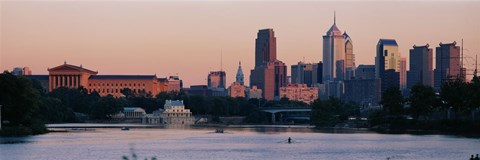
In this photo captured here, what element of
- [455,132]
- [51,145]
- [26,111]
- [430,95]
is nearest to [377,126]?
[430,95]

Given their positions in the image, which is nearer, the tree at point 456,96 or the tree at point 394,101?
the tree at point 456,96

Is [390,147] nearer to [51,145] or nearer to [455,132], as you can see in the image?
[51,145]

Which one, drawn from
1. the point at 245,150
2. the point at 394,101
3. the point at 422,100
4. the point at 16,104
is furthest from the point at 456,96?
the point at 16,104

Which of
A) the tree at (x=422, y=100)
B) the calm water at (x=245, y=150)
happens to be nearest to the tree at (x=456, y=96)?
the tree at (x=422, y=100)

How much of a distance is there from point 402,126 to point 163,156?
2846 inches

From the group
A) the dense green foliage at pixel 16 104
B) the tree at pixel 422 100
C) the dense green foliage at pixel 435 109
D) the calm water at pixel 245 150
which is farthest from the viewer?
the tree at pixel 422 100

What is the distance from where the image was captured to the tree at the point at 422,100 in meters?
133

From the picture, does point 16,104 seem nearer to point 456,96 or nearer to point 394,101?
point 456,96

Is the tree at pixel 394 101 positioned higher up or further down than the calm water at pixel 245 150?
higher up

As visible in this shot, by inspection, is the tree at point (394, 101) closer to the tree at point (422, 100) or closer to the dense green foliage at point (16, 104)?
the tree at point (422, 100)

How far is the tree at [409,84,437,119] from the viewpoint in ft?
438

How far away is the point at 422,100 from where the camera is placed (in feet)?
438

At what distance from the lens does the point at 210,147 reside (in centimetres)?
8650

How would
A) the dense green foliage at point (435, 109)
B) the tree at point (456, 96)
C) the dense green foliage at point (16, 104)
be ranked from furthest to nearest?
the tree at point (456, 96), the dense green foliage at point (435, 109), the dense green foliage at point (16, 104)
